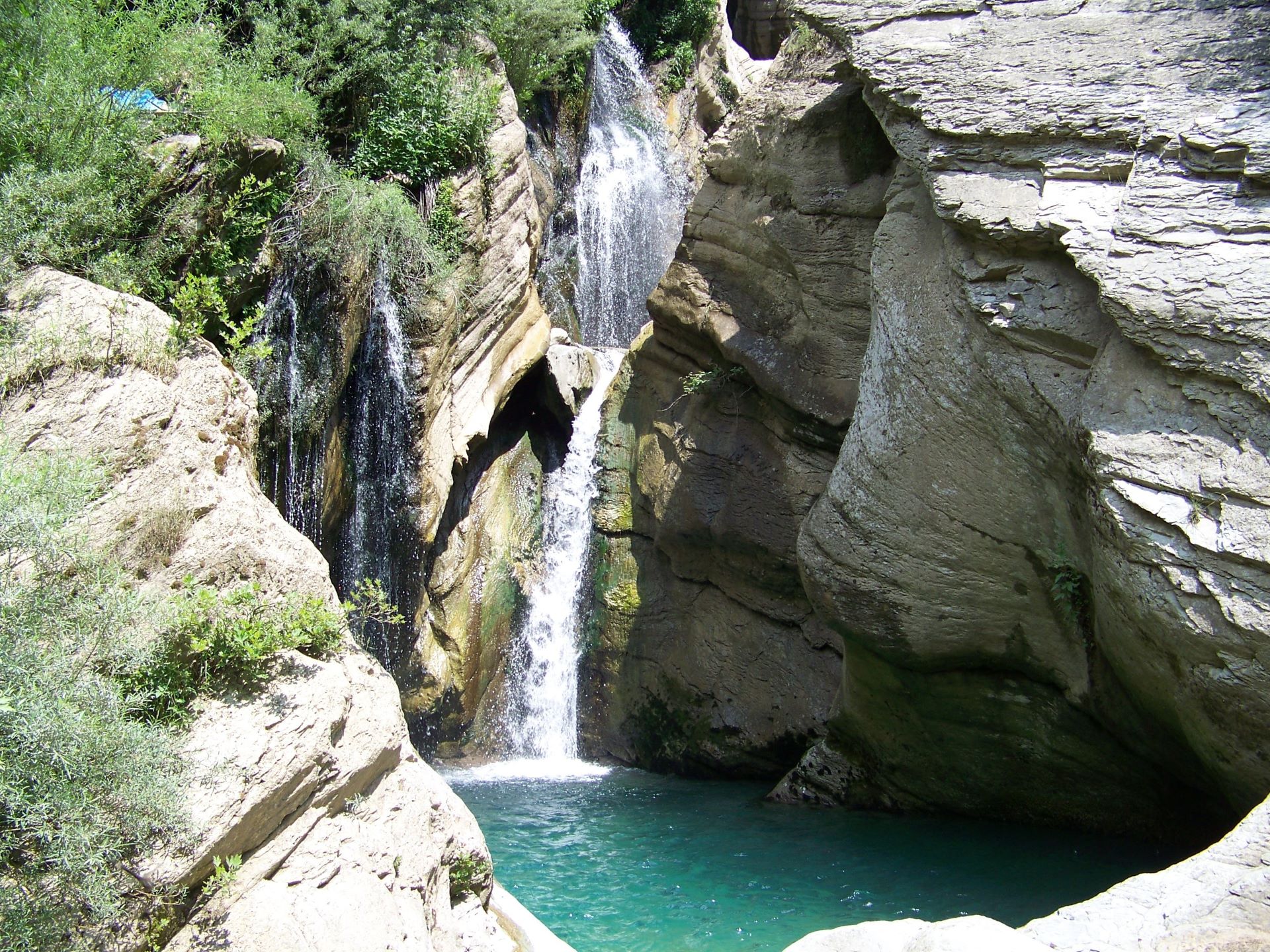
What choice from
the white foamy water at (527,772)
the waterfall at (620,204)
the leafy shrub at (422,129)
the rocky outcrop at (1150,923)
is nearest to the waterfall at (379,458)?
the leafy shrub at (422,129)

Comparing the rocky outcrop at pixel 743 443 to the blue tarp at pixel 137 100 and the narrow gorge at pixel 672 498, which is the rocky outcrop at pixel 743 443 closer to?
the narrow gorge at pixel 672 498

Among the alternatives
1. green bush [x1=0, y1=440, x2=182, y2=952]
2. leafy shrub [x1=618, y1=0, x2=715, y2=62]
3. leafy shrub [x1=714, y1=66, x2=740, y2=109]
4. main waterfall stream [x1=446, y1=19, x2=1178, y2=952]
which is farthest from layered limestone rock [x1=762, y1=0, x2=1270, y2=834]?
leafy shrub [x1=714, y1=66, x2=740, y2=109]

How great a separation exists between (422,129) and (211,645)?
697 centimetres

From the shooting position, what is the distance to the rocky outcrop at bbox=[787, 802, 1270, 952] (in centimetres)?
377

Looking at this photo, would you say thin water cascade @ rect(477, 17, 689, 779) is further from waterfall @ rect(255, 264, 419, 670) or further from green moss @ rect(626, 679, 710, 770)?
waterfall @ rect(255, 264, 419, 670)

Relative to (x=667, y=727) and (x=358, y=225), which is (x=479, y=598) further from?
(x=358, y=225)

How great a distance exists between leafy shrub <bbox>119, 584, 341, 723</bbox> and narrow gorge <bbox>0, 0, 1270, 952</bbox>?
2 cm

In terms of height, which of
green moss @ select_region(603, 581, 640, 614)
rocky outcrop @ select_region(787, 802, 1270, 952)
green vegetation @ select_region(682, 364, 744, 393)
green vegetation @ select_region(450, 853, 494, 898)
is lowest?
green vegetation @ select_region(450, 853, 494, 898)

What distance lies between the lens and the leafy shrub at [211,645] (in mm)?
4523

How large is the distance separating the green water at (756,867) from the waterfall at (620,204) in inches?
302

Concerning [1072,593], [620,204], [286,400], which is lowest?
[1072,593]

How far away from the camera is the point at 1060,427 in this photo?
605 cm

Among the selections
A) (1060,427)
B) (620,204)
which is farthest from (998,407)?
(620,204)

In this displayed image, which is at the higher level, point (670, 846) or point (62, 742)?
point (62, 742)
